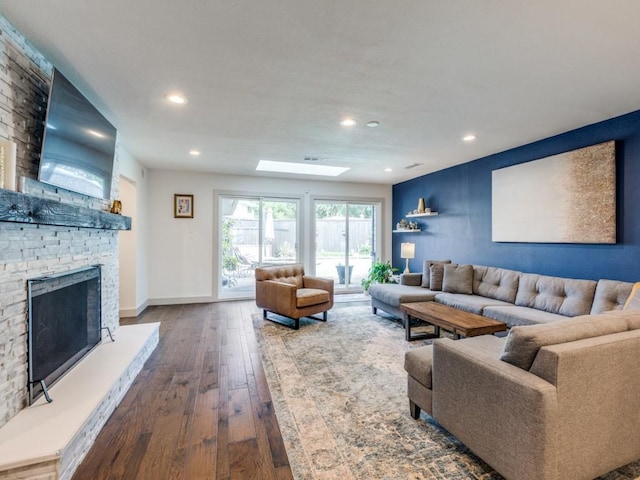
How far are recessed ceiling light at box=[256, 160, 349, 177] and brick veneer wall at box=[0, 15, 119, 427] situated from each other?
130 inches

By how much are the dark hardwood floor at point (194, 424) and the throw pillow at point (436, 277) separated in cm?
287

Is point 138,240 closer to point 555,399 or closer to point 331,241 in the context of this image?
point 331,241

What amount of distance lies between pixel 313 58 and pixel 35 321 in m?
2.49

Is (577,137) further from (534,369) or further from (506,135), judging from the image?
(534,369)

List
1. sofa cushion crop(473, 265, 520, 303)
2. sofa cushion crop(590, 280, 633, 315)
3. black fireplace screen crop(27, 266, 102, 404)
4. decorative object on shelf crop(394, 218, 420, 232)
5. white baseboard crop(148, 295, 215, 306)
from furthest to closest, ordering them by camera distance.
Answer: decorative object on shelf crop(394, 218, 420, 232), white baseboard crop(148, 295, 215, 306), sofa cushion crop(473, 265, 520, 303), sofa cushion crop(590, 280, 633, 315), black fireplace screen crop(27, 266, 102, 404)

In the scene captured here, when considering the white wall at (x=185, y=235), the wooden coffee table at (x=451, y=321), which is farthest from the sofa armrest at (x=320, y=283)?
the white wall at (x=185, y=235)

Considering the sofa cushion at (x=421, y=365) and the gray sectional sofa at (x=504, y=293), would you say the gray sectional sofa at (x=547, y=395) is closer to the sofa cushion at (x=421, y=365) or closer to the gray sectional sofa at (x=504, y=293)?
the sofa cushion at (x=421, y=365)

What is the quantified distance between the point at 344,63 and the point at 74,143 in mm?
2056

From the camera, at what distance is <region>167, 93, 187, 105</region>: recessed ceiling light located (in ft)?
8.50

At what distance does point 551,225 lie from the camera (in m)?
3.67

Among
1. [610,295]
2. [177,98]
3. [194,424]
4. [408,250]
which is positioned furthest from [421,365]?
[408,250]

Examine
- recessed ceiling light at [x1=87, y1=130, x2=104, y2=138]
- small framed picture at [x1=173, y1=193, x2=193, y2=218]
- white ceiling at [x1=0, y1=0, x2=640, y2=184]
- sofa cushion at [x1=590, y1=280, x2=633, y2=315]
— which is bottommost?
sofa cushion at [x1=590, y1=280, x2=633, y2=315]

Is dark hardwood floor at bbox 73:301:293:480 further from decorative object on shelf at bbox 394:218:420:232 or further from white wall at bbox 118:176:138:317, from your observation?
decorative object on shelf at bbox 394:218:420:232

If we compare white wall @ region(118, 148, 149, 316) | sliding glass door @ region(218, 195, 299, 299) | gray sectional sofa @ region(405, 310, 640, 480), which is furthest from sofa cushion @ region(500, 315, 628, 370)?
sliding glass door @ region(218, 195, 299, 299)
